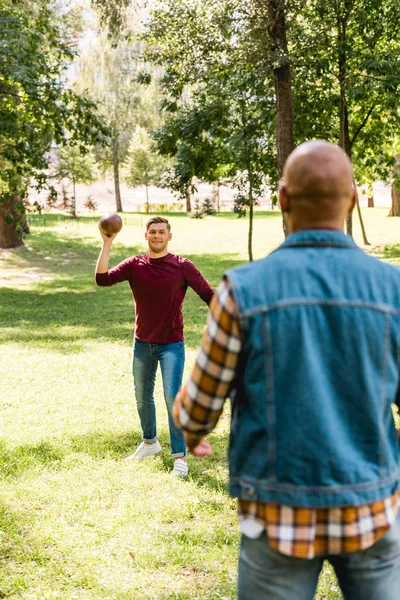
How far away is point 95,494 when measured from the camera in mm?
5180

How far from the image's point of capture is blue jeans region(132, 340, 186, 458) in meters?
5.30

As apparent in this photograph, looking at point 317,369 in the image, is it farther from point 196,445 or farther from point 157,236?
point 157,236

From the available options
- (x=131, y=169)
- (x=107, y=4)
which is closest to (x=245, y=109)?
(x=107, y=4)

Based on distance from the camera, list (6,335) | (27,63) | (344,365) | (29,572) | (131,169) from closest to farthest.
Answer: (344,365)
(29,572)
(6,335)
(27,63)
(131,169)

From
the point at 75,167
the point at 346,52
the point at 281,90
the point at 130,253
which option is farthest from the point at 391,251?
the point at 75,167

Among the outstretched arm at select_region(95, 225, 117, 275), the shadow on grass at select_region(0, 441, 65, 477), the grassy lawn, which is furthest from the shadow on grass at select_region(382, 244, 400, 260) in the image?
the outstretched arm at select_region(95, 225, 117, 275)

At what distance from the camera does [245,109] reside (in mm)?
15492

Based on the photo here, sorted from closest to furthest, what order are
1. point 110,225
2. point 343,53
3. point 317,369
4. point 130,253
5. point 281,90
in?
point 317,369
point 110,225
point 281,90
point 343,53
point 130,253

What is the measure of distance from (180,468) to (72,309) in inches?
406

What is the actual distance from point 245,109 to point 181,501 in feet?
39.2

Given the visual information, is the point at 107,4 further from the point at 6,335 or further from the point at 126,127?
the point at 126,127

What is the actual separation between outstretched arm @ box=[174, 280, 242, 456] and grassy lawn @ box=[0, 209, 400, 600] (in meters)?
2.16

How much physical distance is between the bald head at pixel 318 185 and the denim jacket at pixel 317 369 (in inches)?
2.5

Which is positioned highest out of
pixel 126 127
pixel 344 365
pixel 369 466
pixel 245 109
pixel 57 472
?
pixel 126 127
